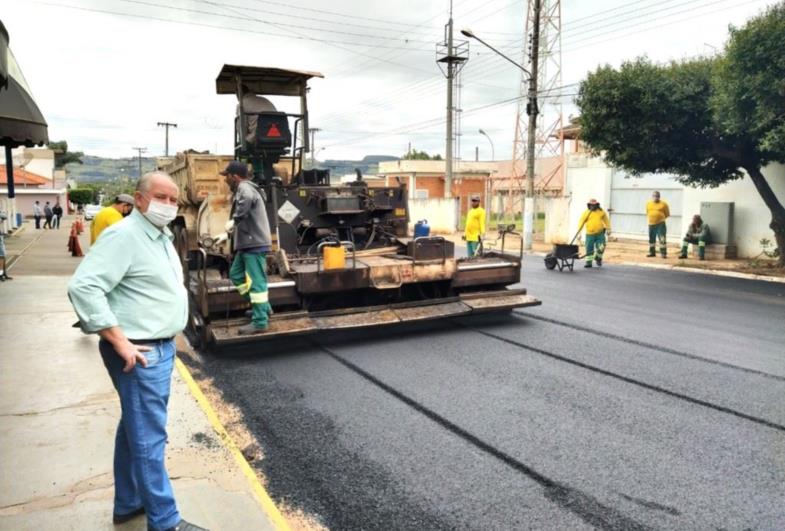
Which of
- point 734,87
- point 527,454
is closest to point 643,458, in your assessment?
point 527,454

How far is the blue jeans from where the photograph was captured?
293cm

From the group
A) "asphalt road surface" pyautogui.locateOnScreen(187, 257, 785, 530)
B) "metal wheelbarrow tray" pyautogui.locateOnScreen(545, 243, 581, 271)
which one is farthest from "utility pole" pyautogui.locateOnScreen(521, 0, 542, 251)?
"asphalt road surface" pyautogui.locateOnScreen(187, 257, 785, 530)

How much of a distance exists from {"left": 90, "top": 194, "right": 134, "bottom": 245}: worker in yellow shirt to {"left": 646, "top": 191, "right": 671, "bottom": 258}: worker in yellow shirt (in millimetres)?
12912

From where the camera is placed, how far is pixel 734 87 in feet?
39.4

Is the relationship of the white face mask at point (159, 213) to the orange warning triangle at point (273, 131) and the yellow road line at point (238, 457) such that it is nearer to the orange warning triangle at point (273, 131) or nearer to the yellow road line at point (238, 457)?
the yellow road line at point (238, 457)

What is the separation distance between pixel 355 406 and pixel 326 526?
1.83 m

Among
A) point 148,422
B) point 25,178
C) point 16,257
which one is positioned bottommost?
point 16,257

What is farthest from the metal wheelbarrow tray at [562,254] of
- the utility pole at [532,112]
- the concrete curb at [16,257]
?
the concrete curb at [16,257]

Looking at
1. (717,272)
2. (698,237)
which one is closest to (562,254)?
(717,272)

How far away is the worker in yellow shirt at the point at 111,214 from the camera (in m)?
A: 7.41

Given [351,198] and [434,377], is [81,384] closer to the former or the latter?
[434,377]

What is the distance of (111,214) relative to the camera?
742cm

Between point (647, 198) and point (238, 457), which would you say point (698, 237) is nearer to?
point (647, 198)

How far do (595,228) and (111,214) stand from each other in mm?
10498
